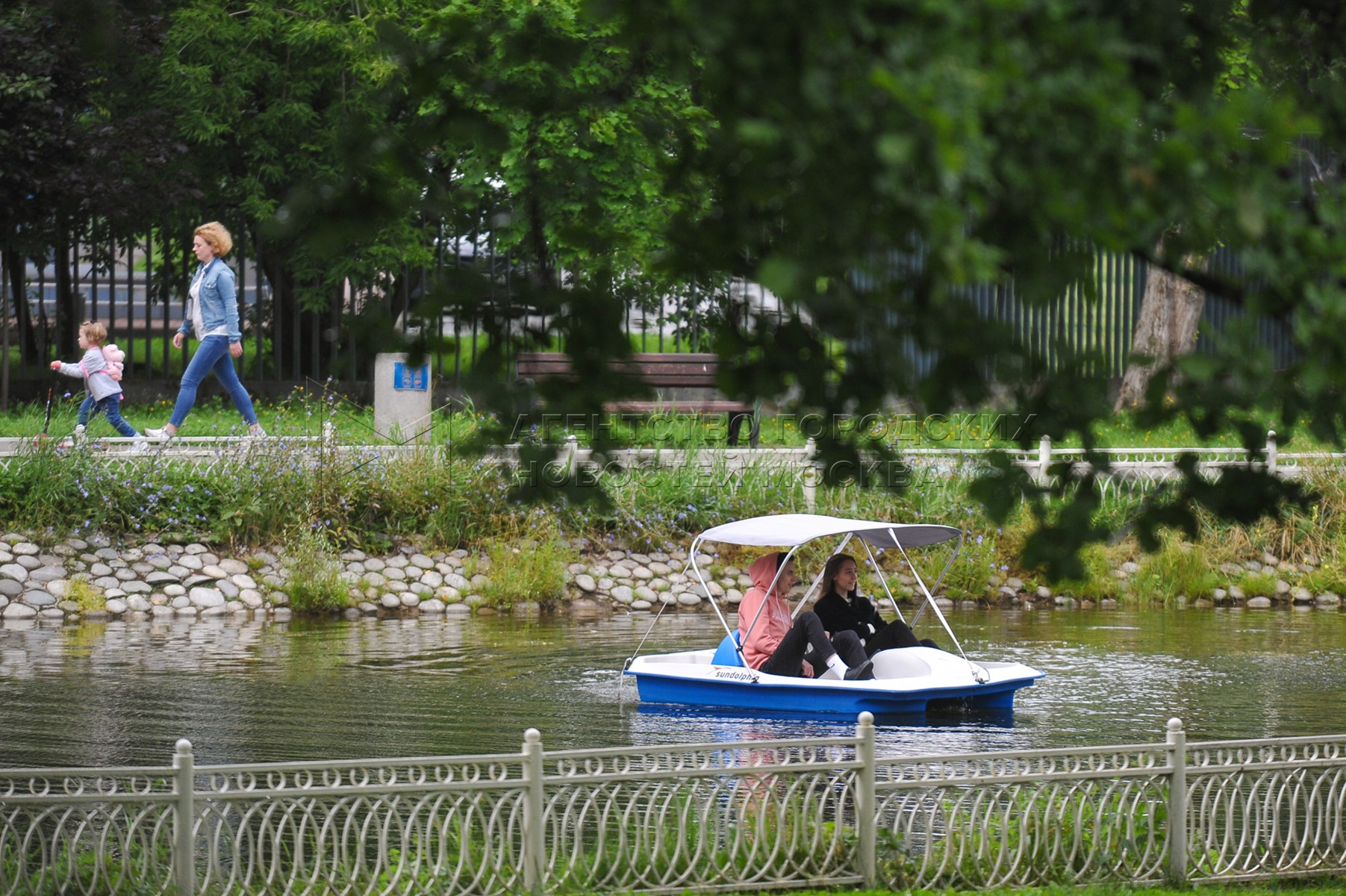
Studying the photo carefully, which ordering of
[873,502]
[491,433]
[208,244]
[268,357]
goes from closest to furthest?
[491,433]
[208,244]
[873,502]
[268,357]

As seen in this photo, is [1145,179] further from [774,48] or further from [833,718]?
[833,718]

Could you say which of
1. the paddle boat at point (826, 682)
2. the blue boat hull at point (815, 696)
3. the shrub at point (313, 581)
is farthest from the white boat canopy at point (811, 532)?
the shrub at point (313, 581)

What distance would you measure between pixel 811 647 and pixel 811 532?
979 mm

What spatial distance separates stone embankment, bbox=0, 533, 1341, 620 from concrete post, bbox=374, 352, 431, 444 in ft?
6.94

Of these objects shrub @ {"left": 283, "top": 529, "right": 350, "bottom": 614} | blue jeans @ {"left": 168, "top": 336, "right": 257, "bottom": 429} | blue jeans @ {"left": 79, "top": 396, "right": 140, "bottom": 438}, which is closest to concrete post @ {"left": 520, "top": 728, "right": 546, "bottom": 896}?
shrub @ {"left": 283, "top": 529, "right": 350, "bottom": 614}

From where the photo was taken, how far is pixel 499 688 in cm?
1332

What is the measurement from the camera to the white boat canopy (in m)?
13.2

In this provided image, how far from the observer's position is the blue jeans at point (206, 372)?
1792 cm

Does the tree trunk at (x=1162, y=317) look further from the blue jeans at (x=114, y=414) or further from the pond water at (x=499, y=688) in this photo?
the blue jeans at (x=114, y=414)

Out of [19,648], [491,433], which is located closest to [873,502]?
[19,648]

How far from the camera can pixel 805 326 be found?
4.36 metres

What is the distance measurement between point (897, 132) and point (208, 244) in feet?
51.4

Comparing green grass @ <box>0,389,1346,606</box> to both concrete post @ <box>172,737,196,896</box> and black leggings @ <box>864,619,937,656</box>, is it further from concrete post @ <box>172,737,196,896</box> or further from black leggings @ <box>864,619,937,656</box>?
concrete post @ <box>172,737,196,896</box>

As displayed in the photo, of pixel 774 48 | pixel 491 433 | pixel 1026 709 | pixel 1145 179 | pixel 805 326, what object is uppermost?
pixel 774 48
